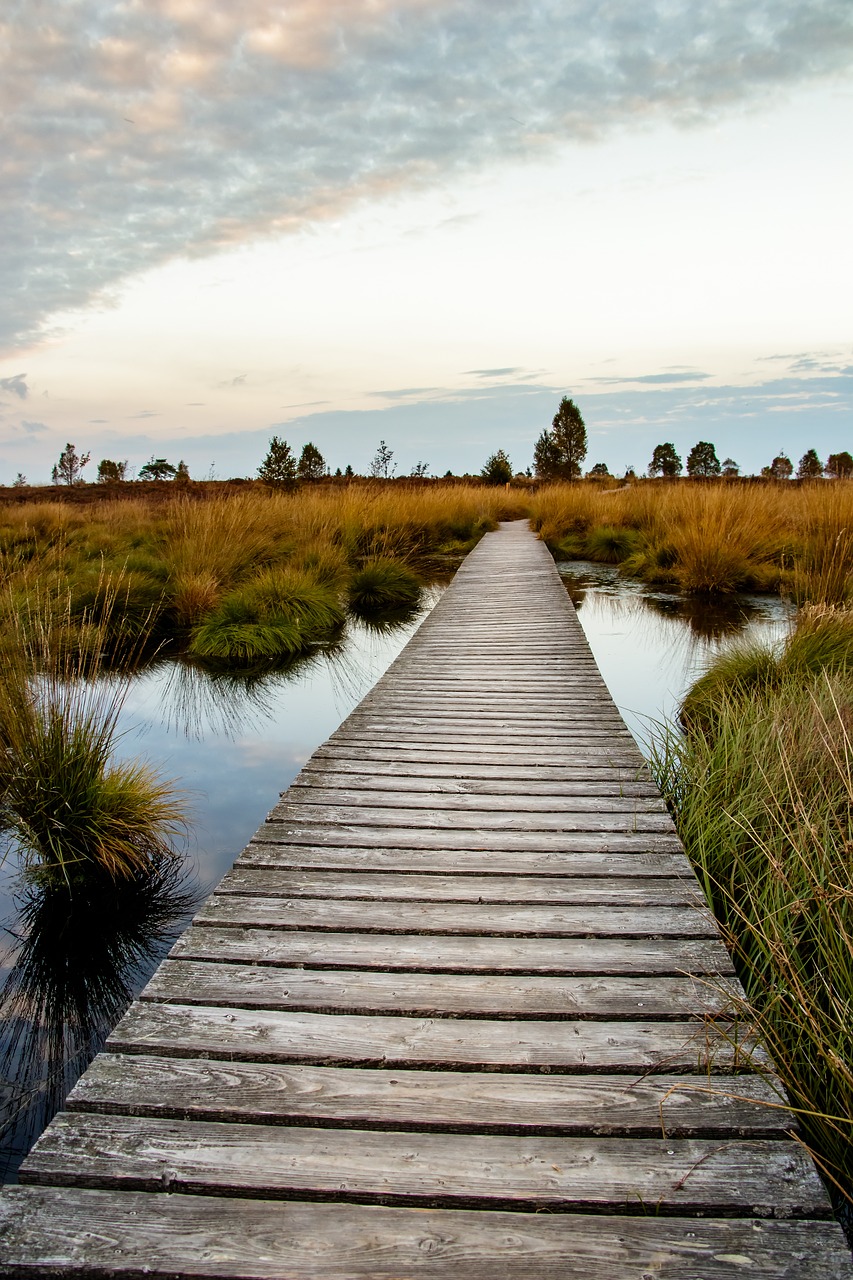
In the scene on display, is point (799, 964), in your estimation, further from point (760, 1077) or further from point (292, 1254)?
point (292, 1254)

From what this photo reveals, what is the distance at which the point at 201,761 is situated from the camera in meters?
5.22

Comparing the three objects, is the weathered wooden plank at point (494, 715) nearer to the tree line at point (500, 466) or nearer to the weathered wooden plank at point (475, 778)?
the weathered wooden plank at point (475, 778)

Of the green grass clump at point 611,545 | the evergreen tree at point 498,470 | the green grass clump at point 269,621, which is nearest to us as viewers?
the green grass clump at point 269,621

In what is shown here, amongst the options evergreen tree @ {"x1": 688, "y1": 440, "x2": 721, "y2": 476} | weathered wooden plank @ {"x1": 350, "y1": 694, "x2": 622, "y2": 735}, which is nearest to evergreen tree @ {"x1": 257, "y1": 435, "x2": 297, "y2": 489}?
weathered wooden plank @ {"x1": 350, "y1": 694, "x2": 622, "y2": 735}

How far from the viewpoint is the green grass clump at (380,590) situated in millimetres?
9711

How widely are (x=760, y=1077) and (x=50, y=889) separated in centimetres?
286

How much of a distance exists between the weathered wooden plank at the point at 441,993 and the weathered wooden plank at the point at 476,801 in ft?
3.69

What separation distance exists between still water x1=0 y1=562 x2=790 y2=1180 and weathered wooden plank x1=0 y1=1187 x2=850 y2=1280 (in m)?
0.87

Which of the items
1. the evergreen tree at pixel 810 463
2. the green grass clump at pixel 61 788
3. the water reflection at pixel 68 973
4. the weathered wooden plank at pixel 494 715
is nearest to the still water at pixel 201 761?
the water reflection at pixel 68 973

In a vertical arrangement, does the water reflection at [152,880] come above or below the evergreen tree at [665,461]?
below

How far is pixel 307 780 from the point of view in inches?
142

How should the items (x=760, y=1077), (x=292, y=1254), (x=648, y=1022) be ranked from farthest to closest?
(x=648, y=1022)
(x=760, y=1077)
(x=292, y=1254)

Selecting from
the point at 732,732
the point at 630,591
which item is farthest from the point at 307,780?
the point at 630,591

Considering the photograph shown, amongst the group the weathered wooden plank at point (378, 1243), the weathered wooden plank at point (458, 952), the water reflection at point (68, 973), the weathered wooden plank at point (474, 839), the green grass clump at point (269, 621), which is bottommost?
the water reflection at point (68, 973)
